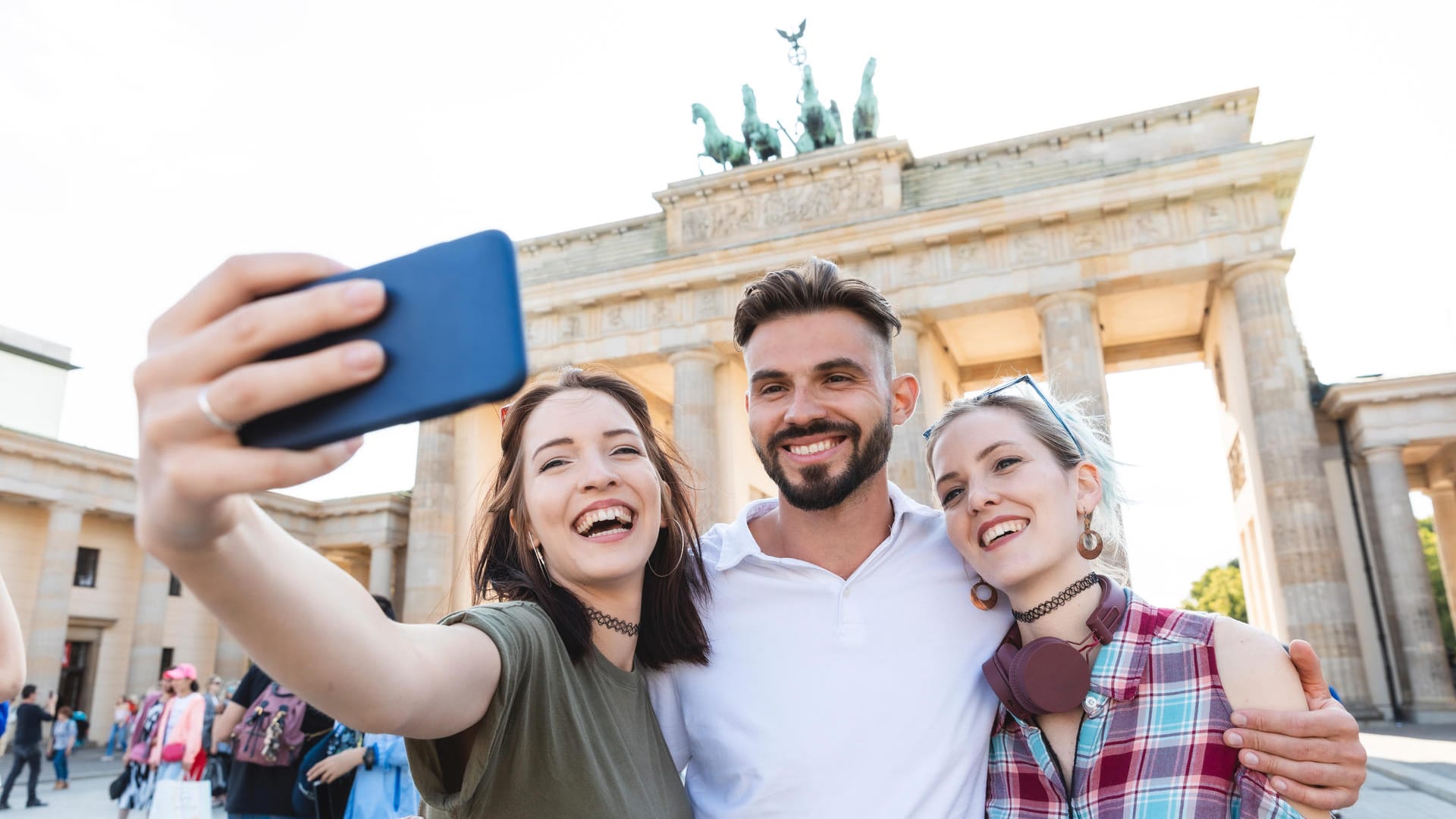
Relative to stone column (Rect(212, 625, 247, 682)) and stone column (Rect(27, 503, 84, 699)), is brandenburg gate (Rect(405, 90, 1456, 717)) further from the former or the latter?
stone column (Rect(212, 625, 247, 682))

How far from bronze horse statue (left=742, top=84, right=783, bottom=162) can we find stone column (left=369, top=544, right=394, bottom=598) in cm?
1892

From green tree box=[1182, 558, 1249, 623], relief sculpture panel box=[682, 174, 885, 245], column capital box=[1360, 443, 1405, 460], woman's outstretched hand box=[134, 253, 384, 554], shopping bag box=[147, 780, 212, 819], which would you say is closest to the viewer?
woman's outstretched hand box=[134, 253, 384, 554]

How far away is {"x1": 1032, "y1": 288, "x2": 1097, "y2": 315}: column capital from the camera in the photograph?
2302 centimetres

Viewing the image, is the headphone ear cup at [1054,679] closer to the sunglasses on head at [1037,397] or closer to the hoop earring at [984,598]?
the hoop earring at [984,598]

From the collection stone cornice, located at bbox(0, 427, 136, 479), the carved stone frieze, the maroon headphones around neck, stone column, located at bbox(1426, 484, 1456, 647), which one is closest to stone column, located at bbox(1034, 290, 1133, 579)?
the carved stone frieze

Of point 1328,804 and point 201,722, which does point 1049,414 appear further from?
point 201,722

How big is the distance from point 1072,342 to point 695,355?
10061mm

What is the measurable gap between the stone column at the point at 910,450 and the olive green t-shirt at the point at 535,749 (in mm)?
19917

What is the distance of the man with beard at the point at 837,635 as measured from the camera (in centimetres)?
258

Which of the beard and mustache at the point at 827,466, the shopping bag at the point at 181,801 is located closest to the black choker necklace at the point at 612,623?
the beard and mustache at the point at 827,466

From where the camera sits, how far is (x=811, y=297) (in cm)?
352

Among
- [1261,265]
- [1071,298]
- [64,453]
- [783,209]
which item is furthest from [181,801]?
[64,453]

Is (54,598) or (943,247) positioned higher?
(943,247)

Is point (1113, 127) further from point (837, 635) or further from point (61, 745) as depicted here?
point (61, 745)
